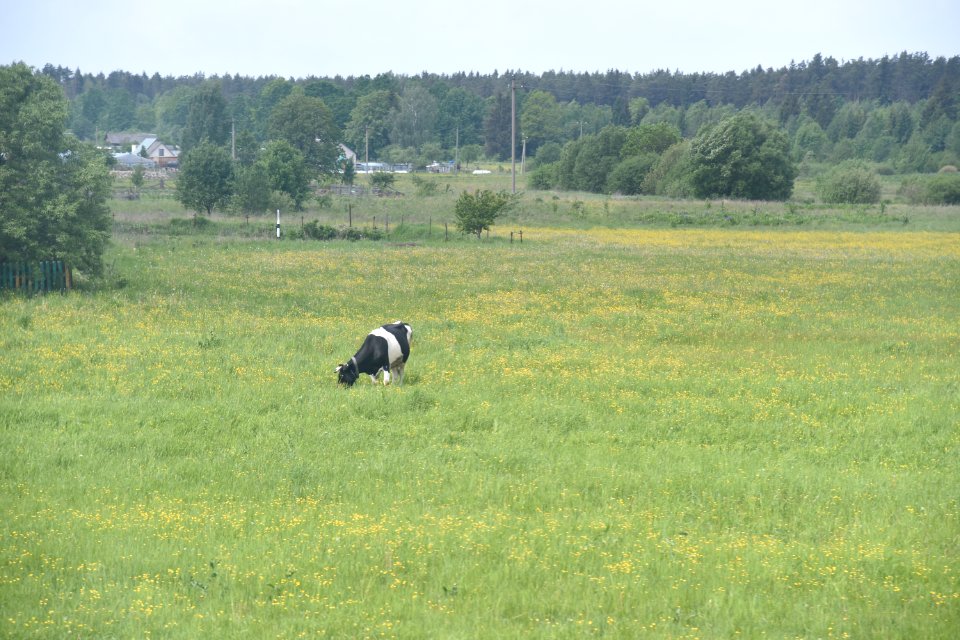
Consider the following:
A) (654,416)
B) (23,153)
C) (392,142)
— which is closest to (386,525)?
(654,416)

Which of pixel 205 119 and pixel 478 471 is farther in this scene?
pixel 205 119

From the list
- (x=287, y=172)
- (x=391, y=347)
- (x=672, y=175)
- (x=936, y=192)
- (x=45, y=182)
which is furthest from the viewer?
(x=672, y=175)

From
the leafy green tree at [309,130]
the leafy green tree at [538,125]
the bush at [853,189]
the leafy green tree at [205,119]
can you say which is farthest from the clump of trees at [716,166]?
the leafy green tree at [538,125]

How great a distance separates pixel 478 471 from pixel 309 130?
4260 inches

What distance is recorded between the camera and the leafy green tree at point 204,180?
237 ft

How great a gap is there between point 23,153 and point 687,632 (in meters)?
29.7

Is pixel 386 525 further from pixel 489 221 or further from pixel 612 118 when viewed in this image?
pixel 612 118

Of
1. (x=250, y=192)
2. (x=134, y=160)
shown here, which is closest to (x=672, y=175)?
(x=250, y=192)

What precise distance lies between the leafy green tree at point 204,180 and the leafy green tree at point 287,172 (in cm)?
540

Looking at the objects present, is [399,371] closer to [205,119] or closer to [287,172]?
[287,172]

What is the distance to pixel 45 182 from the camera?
30.8m

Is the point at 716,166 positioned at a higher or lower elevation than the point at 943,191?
higher

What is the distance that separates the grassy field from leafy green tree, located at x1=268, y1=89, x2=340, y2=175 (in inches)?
3447

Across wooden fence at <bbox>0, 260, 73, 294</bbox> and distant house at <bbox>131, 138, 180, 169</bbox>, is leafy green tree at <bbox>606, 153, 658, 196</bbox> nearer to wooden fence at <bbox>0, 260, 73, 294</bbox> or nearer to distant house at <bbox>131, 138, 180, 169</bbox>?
wooden fence at <bbox>0, 260, 73, 294</bbox>
